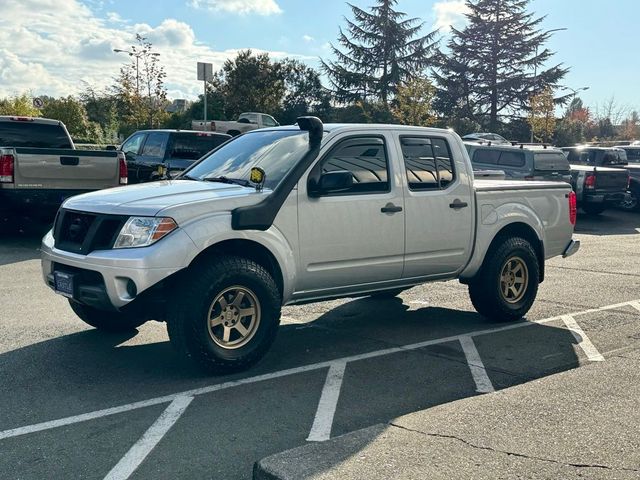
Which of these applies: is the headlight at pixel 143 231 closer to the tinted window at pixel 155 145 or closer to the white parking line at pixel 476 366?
the white parking line at pixel 476 366

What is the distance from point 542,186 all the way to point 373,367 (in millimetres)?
→ 3105

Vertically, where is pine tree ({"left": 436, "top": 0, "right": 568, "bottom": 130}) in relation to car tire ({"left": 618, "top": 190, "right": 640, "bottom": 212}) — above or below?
above

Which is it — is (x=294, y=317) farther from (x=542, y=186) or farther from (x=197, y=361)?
(x=542, y=186)

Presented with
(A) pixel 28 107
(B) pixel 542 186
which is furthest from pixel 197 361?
(A) pixel 28 107

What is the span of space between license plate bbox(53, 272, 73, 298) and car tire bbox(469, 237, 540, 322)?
12.6ft

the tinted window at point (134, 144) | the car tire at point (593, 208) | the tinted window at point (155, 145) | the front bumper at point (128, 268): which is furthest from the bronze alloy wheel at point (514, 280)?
the car tire at point (593, 208)

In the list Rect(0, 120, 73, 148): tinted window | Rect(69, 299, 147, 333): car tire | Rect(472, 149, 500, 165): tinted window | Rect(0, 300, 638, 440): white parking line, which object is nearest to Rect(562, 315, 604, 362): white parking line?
Rect(0, 300, 638, 440): white parking line

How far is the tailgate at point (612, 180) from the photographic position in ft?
60.7

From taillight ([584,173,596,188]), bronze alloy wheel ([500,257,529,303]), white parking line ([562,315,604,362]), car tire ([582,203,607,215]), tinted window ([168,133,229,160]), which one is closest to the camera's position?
white parking line ([562,315,604,362])

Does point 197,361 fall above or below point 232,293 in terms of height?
below

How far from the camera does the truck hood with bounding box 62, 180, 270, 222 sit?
4.93 metres

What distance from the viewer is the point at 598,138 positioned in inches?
2279

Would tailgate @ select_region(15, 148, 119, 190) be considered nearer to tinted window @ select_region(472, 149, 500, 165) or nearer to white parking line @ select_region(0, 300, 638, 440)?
white parking line @ select_region(0, 300, 638, 440)

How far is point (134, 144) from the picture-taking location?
14.5 metres
